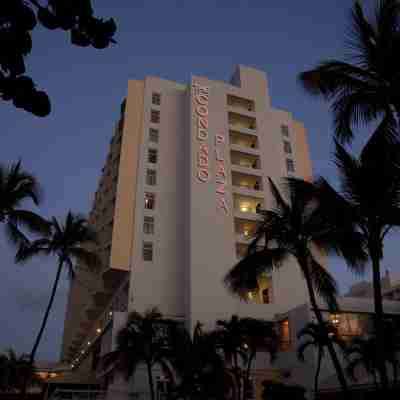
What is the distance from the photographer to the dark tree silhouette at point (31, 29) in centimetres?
338

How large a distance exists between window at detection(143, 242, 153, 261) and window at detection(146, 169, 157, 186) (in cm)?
704

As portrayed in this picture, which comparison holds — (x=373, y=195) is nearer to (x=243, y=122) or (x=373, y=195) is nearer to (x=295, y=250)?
(x=295, y=250)

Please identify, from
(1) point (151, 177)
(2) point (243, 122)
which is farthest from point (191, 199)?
(2) point (243, 122)

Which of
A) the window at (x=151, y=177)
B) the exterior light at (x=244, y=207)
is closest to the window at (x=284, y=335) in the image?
the exterior light at (x=244, y=207)

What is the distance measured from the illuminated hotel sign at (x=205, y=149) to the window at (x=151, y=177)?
A: 16.0 feet

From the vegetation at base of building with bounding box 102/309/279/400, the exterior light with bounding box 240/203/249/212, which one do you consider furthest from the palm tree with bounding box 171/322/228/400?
the exterior light with bounding box 240/203/249/212

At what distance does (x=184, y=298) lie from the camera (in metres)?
44.4

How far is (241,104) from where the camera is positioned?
190 ft

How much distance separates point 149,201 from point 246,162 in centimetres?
1357

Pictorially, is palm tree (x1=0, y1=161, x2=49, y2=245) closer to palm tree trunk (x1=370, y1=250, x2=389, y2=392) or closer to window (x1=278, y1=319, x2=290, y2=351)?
palm tree trunk (x1=370, y1=250, x2=389, y2=392)

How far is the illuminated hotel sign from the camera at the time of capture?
48594 millimetres

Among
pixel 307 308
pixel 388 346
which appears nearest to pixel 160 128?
pixel 307 308

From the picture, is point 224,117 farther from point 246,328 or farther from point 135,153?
point 246,328

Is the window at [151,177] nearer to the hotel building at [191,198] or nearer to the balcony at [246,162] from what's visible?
the hotel building at [191,198]
